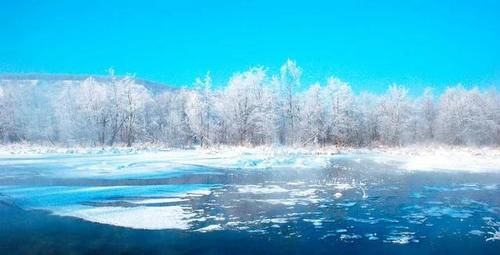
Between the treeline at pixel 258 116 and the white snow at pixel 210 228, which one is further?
the treeline at pixel 258 116

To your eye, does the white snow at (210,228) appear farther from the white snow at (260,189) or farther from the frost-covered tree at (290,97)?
the frost-covered tree at (290,97)

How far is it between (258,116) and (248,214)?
4629 cm

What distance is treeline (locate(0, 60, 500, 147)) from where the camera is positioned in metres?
60.7

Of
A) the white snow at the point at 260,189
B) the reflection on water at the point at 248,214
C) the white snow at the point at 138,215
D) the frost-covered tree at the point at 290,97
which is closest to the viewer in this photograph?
the reflection on water at the point at 248,214

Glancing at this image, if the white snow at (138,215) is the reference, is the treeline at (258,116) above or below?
above

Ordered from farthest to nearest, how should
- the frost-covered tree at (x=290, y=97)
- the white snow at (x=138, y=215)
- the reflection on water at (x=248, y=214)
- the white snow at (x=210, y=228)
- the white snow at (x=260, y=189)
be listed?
the frost-covered tree at (x=290, y=97) < the white snow at (x=260, y=189) < the white snow at (x=138, y=215) < the white snow at (x=210, y=228) < the reflection on water at (x=248, y=214)

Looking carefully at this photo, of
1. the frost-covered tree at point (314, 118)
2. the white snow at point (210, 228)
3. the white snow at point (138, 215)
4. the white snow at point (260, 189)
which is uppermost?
the frost-covered tree at point (314, 118)

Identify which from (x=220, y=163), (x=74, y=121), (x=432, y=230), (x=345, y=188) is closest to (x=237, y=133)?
(x=74, y=121)

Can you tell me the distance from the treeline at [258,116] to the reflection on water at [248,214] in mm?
35263

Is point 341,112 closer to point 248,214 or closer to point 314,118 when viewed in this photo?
point 314,118

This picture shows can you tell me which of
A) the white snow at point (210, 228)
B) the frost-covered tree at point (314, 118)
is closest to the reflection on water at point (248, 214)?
the white snow at point (210, 228)

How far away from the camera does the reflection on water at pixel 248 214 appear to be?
32.7ft

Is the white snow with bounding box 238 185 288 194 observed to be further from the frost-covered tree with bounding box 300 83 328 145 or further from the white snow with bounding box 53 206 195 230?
the frost-covered tree with bounding box 300 83 328 145

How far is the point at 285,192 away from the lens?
684 inches
